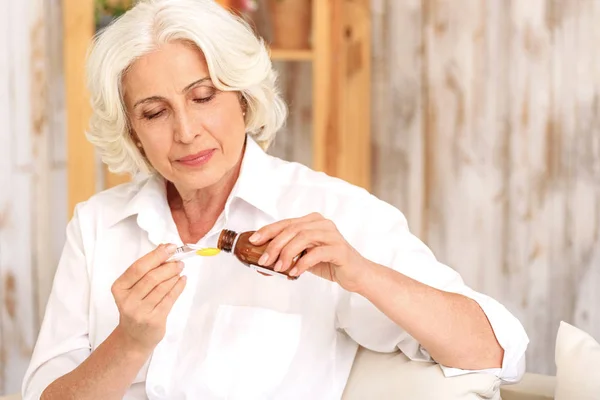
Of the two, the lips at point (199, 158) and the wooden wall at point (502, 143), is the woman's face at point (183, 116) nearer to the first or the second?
the lips at point (199, 158)

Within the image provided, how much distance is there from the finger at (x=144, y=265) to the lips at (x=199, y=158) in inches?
12.5

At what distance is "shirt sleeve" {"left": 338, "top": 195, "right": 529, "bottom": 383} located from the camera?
1650 millimetres

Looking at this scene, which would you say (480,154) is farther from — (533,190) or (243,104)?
(243,104)

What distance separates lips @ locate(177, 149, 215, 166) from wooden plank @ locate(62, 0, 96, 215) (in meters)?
0.95

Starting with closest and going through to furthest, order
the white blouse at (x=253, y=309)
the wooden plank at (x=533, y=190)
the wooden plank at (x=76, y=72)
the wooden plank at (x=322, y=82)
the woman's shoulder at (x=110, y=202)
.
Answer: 1. the white blouse at (x=253, y=309)
2. the woman's shoulder at (x=110, y=202)
3. the wooden plank at (x=76, y=72)
4. the wooden plank at (x=533, y=190)
5. the wooden plank at (x=322, y=82)

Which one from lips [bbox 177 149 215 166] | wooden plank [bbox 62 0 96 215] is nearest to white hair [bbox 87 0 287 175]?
lips [bbox 177 149 215 166]

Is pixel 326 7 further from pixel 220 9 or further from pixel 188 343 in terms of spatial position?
pixel 188 343

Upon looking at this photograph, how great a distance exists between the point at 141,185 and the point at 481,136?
1321 millimetres

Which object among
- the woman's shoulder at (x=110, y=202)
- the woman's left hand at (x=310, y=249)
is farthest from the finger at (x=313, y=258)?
the woman's shoulder at (x=110, y=202)

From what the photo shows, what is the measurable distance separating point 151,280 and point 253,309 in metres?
0.36

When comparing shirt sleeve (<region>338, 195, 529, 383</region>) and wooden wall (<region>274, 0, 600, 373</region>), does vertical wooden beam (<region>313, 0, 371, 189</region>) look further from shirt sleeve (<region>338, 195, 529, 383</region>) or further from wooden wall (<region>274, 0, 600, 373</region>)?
shirt sleeve (<region>338, 195, 529, 383</region>)

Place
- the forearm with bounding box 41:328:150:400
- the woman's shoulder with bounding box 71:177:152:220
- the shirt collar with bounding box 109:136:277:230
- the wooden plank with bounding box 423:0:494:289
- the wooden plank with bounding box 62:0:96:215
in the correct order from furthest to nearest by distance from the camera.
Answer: the wooden plank with bounding box 423:0:494:289 → the wooden plank with bounding box 62:0:96:215 → the woman's shoulder with bounding box 71:177:152:220 → the shirt collar with bounding box 109:136:277:230 → the forearm with bounding box 41:328:150:400

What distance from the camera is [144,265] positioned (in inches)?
58.7

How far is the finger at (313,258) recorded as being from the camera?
1.46 meters
